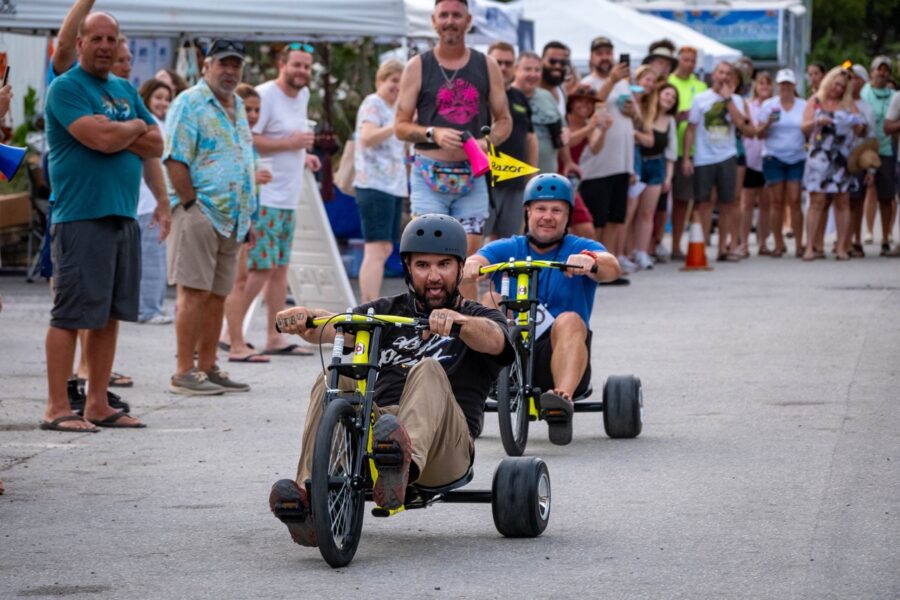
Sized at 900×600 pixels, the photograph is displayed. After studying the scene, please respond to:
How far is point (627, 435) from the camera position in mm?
8469

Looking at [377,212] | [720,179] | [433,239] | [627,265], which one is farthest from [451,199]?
[720,179]

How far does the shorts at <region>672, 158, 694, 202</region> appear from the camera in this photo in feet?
63.5

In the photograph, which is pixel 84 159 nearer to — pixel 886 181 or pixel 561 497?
pixel 561 497

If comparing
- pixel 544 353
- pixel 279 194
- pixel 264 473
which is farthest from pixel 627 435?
pixel 279 194

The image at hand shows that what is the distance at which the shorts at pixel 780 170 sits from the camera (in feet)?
64.4

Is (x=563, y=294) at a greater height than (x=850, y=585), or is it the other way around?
→ (x=563, y=294)

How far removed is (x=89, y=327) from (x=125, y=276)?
365mm

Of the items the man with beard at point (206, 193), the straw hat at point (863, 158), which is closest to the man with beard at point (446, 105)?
the man with beard at point (206, 193)

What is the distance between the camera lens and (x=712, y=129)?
19234mm

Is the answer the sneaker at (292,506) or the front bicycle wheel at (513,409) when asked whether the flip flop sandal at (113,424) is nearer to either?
the front bicycle wheel at (513,409)

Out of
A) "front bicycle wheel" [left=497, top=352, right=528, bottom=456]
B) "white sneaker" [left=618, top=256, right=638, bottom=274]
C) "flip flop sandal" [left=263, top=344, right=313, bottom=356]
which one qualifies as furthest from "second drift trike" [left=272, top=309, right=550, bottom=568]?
"white sneaker" [left=618, top=256, right=638, bottom=274]

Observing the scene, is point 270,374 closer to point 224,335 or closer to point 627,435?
point 224,335

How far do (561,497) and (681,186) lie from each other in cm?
1285

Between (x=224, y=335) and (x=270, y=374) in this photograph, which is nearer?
(x=270, y=374)
